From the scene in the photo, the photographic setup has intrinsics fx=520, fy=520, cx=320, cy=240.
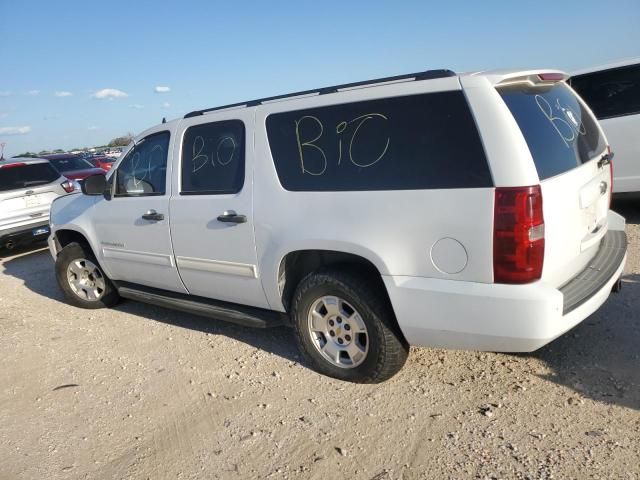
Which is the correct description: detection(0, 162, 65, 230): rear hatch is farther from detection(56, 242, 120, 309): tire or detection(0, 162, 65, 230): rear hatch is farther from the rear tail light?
detection(56, 242, 120, 309): tire

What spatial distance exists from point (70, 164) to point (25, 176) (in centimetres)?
530

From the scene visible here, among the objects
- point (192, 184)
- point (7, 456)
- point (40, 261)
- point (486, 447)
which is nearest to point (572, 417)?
point (486, 447)

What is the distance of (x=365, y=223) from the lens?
123 inches

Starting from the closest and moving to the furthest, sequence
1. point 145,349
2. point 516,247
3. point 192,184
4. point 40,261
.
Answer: point 516,247, point 192,184, point 145,349, point 40,261

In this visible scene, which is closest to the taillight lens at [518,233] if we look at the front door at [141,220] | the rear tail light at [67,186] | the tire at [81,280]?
the front door at [141,220]

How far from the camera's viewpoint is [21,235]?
318 inches

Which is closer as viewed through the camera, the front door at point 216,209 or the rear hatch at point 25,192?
the front door at point 216,209

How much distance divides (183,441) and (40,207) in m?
6.71

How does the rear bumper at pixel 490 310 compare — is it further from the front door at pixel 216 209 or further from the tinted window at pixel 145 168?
the tinted window at pixel 145 168

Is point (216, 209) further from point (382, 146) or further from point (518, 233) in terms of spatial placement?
point (518, 233)

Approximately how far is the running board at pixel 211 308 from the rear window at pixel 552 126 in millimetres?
2046

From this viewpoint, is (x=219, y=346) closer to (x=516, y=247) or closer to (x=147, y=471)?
(x=147, y=471)

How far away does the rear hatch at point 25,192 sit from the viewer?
8039mm

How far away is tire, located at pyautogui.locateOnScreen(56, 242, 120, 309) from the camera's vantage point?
18.0 ft
